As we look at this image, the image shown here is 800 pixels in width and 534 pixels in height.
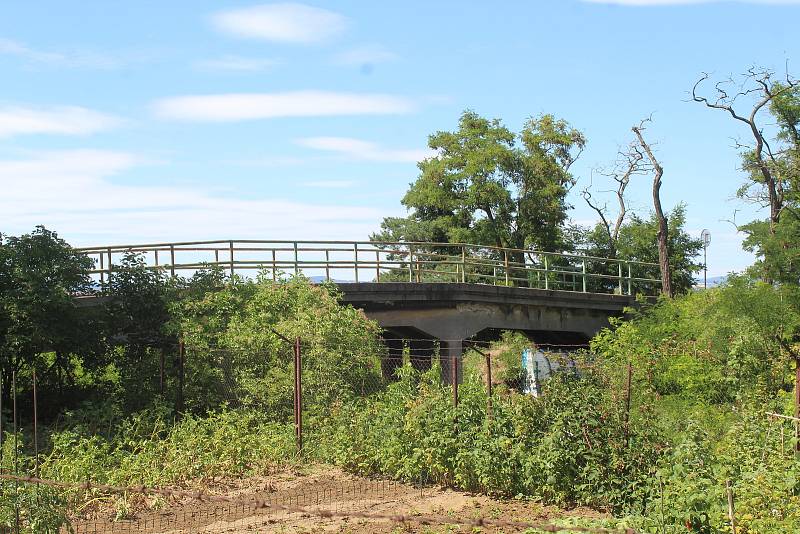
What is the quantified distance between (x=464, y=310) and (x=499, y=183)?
14.6 metres

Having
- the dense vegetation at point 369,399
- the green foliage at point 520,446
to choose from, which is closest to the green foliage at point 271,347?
the dense vegetation at point 369,399

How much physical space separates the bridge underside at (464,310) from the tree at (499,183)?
33.0ft

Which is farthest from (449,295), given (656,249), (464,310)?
Result: (656,249)

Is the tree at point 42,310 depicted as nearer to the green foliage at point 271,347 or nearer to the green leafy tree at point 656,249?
the green foliage at point 271,347

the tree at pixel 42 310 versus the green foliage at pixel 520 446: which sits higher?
the tree at pixel 42 310

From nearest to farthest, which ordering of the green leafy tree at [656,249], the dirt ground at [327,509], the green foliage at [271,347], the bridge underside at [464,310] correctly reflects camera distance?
the dirt ground at [327,509]
the green foliage at [271,347]
the bridge underside at [464,310]
the green leafy tree at [656,249]

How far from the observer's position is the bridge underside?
2739 cm

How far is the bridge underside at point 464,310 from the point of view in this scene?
27.4 metres

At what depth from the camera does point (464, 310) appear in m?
29.2

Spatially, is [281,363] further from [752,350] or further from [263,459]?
[752,350]

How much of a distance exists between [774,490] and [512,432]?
11.6 ft

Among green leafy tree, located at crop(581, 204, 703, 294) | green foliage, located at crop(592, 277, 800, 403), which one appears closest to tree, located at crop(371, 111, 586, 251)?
green leafy tree, located at crop(581, 204, 703, 294)

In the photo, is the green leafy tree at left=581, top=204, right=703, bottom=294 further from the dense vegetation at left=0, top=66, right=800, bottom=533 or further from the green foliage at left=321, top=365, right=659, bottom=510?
the green foliage at left=321, top=365, right=659, bottom=510

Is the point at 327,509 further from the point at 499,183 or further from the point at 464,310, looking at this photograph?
the point at 499,183
